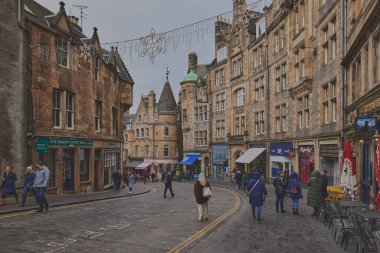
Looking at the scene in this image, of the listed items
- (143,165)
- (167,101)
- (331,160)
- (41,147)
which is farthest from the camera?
(167,101)

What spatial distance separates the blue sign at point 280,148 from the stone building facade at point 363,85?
34.5ft

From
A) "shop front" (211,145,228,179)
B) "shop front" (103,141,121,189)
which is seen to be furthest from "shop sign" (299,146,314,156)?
"shop front" (211,145,228,179)

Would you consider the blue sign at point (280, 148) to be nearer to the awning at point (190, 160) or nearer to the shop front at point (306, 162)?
the shop front at point (306, 162)

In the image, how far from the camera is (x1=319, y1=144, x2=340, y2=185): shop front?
22227 mm

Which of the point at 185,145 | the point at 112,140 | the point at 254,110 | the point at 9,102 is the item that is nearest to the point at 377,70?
the point at 9,102

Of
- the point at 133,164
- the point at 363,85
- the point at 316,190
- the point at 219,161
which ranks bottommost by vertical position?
the point at 133,164

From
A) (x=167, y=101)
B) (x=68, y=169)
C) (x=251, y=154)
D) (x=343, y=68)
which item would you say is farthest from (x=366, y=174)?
(x=167, y=101)

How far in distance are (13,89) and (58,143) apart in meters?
4.45

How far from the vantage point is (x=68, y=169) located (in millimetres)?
24219

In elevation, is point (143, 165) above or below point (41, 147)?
below

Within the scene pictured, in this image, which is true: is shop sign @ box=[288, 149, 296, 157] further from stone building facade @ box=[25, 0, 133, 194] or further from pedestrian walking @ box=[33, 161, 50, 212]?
pedestrian walking @ box=[33, 161, 50, 212]

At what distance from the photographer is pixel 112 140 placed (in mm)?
Answer: 30984

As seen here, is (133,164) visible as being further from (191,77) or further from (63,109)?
(63,109)

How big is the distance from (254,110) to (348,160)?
961 inches
